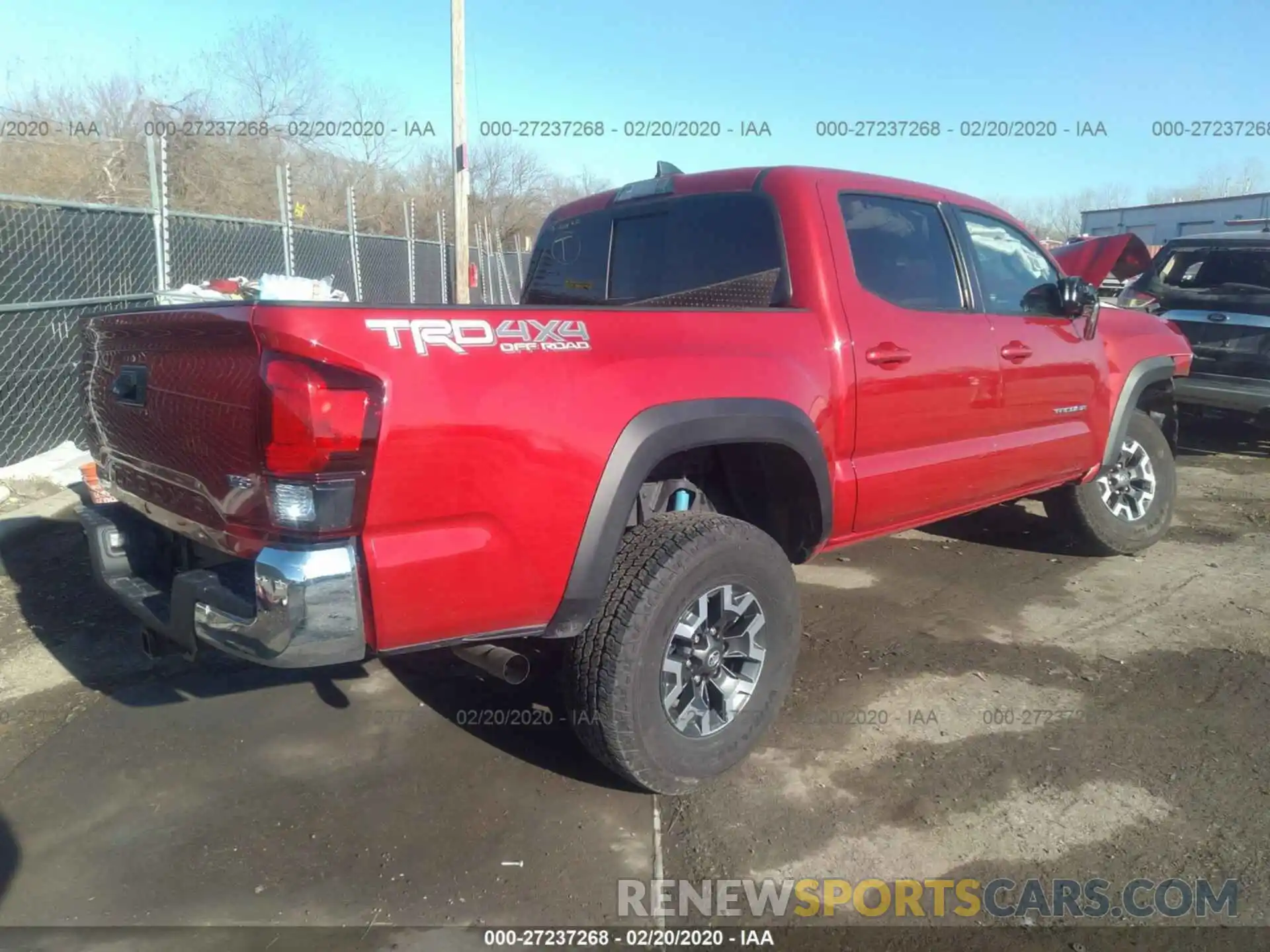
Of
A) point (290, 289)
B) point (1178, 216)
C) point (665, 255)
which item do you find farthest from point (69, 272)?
point (1178, 216)

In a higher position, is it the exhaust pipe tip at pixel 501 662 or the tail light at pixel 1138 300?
the tail light at pixel 1138 300

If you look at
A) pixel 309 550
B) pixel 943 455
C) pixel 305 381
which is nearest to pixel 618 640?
pixel 309 550

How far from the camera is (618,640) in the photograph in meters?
2.76

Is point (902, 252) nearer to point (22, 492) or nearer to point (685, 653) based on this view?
A: point (685, 653)

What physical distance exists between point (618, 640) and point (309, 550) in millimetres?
939

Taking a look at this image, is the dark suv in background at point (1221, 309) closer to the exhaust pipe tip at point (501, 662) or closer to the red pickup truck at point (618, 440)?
the red pickup truck at point (618, 440)

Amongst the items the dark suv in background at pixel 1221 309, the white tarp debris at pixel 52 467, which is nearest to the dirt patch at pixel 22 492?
the white tarp debris at pixel 52 467

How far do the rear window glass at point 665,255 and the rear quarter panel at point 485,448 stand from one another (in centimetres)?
85

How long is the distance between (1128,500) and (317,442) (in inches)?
197

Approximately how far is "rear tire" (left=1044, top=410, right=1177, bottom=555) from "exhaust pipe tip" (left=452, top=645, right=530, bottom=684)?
3.79 metres

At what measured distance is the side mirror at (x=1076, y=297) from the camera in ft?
14.4

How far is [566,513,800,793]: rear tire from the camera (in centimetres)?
279

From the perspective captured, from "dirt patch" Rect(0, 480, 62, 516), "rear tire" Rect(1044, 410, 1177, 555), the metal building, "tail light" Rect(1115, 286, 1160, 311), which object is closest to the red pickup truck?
"rear tire" Rect(1044, 410, 1177, 555)

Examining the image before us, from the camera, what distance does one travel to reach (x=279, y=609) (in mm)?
2248
